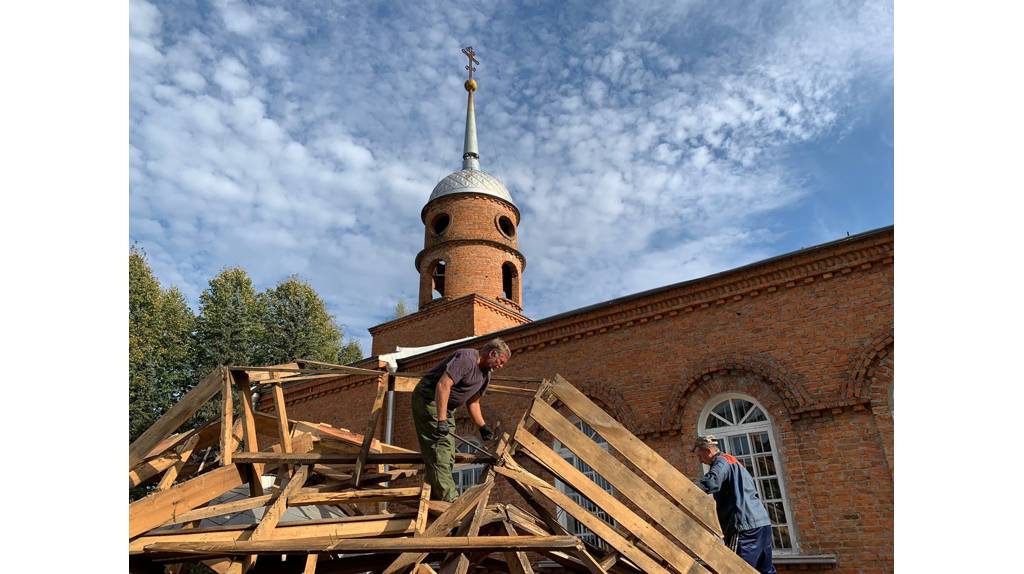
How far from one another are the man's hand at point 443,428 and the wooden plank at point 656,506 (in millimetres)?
771

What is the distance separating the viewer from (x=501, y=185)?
22.7 m

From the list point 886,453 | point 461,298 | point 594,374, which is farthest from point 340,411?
point 886,453

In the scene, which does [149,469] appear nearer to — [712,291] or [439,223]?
[712,291]

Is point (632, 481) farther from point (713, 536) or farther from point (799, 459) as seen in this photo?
point (799, 459)

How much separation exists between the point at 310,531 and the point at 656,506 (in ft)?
8.48

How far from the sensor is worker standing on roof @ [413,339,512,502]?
5.24 meters

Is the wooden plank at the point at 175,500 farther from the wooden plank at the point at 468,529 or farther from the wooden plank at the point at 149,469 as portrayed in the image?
the wooden plank at the point at 468,529

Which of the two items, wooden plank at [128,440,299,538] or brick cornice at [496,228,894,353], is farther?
brick cornice at [496,228,894,353]

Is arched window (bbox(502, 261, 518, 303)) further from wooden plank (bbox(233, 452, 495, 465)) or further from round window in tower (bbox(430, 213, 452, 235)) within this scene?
wooden plank (bbox(233, 452, 495, 465))

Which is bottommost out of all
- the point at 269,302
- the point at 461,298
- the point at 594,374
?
the point at 594,374

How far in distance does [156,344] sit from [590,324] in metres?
23.4

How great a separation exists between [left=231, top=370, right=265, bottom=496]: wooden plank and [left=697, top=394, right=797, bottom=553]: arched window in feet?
23.2

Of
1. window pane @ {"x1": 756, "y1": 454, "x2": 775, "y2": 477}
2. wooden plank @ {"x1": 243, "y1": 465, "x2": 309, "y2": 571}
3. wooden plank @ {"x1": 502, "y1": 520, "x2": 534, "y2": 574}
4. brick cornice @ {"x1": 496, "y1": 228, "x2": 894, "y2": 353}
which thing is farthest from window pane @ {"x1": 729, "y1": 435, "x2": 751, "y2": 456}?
wooden plank @ {"x1": 243, "y1": 465, "x2": 309, "y2": 571}

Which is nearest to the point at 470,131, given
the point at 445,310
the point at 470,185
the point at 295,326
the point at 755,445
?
the point at 470,185
